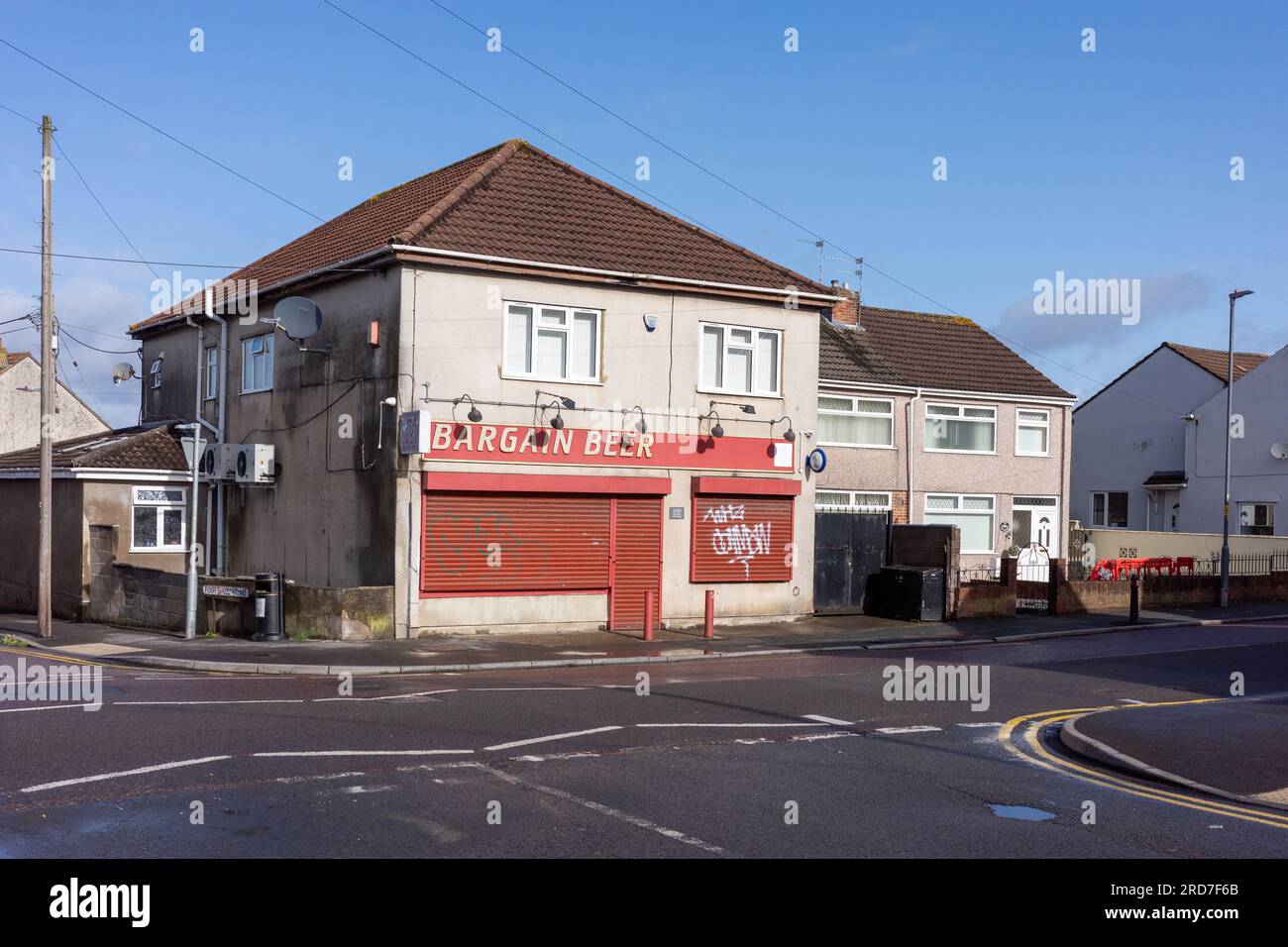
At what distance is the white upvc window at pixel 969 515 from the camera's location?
34.2m

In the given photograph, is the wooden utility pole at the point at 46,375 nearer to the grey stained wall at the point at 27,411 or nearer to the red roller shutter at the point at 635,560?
the red roller shutter at the point at 635,560

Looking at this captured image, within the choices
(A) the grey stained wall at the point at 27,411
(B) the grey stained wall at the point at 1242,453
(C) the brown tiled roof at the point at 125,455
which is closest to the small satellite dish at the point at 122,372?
(C) the brown tiled roof at the point at 125,455

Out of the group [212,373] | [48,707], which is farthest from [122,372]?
[48,707]

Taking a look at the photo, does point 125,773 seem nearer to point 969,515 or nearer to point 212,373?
point 212,373

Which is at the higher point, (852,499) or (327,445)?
(327,445)

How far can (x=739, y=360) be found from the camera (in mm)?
24500

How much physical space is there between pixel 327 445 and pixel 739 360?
839 cm

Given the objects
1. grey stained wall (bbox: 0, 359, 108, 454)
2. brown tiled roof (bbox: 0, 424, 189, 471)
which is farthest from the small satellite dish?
grey stained wall (bbox: 0, 359, 108, 454)

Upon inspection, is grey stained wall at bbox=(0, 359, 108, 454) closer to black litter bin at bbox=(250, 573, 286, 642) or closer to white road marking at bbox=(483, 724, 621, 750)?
black litter bin at bbox=(250, 573, 286, 642)

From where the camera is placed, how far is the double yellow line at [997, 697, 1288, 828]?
30.3 ft

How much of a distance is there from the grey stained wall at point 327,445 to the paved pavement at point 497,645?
2.36 meters
